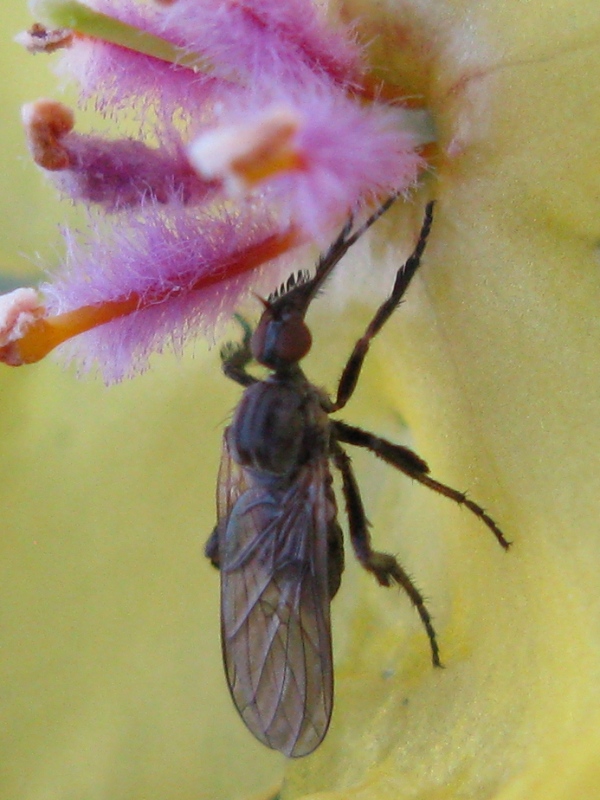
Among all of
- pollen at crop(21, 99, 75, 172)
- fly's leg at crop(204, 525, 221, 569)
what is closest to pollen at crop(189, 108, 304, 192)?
pollen at crop(21, 99, 75, 172)

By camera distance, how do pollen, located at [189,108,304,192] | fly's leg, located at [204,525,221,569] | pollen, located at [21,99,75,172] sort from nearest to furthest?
pollen, located at [189,108,304,192], pollen, located at [21,99,75,172], fly's leg, located at [204,525,221,569]

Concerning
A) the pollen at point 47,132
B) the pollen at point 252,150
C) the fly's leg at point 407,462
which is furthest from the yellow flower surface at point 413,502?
the pollen at point 47,132

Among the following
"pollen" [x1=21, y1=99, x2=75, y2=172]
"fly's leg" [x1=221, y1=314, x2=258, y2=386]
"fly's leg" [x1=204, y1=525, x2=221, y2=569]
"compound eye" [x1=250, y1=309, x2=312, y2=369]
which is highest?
"pollen" [x1=21, y1=99, x2=75, y2=172]

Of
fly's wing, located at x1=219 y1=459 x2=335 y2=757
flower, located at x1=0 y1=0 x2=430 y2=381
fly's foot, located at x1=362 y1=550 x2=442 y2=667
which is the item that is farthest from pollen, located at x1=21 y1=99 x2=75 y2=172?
fly's foot, located at x1=362 y1=550 x2=442 y2=667

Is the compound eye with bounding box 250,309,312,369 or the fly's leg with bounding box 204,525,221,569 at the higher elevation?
the compound eye with bounding box 250,309,312,369

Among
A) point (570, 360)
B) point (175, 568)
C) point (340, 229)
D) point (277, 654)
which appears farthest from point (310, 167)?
point (175, 568)

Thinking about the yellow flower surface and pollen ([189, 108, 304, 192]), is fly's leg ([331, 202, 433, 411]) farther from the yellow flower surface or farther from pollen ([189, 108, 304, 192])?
pollen ([189, 108, 304, 192])

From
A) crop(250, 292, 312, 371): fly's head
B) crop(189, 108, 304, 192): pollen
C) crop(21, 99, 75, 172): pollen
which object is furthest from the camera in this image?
crop(250, 292, 312, 371): fly's head

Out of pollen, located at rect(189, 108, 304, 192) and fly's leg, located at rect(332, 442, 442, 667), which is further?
fly's leg, located at rect(332, 442, 442, 667)
